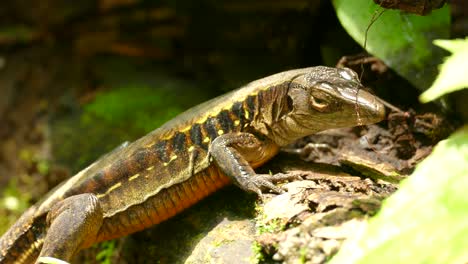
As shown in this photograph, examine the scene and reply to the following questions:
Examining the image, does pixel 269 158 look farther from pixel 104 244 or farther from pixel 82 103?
pixel 82 103

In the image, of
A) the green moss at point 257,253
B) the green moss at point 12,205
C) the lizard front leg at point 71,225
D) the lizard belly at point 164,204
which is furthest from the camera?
the green moss at point 12,205

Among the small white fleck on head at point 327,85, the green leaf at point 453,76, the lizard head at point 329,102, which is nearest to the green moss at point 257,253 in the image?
the lizard head at point 329,102

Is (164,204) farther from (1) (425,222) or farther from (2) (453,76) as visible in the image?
(2) (453,76)

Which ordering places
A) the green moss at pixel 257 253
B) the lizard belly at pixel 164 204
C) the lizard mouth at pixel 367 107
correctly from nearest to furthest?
the green moss at pixel 257 253, the lizard mouth at pixel 367 107, the lizard belly at pixel 164 204

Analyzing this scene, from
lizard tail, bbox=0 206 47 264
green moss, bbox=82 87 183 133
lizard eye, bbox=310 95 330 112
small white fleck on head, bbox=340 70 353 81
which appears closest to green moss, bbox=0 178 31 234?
green moss, bbox=82 87 183 133

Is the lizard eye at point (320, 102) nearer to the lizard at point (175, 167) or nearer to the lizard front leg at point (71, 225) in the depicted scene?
the lizard at point (175, 167)

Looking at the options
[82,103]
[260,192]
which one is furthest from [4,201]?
[260,192]

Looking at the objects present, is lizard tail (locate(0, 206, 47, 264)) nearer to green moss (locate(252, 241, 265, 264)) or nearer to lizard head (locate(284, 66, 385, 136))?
green moss (locate(252, 241, 265, 264))
